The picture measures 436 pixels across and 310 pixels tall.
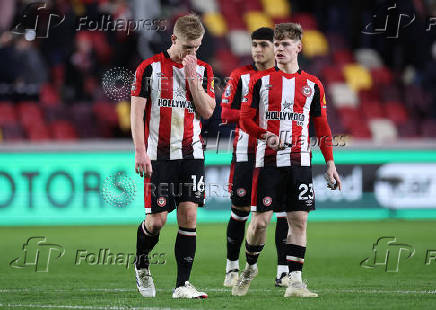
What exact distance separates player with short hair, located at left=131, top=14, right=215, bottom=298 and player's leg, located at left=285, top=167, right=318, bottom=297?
0.69 meters

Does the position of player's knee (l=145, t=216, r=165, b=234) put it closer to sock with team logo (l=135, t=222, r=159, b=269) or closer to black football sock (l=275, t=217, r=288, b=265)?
sock with team logo (l=135, t=222, r=159, b=269)

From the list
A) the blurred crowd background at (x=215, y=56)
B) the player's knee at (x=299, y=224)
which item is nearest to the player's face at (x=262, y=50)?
the player's knee at (x=299, y=224)

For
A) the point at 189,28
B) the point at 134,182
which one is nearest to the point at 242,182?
the point at 189,28

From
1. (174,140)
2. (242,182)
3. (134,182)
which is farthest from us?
(134,182)

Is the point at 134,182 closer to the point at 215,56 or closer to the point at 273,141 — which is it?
the point at 215,56

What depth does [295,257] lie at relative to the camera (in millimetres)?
7191

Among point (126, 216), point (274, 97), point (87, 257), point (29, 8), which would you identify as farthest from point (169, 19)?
point (274, 97)

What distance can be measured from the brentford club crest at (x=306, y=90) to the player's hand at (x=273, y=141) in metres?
0.41

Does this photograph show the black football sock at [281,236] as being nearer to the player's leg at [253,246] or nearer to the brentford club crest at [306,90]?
the player's leg at [253,246]

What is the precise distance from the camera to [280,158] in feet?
23.8

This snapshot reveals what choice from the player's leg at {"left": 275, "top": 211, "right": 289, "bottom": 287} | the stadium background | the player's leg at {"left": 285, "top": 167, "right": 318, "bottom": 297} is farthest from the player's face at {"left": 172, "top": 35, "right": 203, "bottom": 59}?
the stadium background

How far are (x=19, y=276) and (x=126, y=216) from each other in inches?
219

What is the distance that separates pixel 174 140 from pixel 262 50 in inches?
67.7

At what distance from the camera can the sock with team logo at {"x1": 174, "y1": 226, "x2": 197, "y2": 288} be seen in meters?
7.24
